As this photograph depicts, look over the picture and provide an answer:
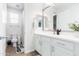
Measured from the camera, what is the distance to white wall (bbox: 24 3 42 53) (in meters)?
1.05

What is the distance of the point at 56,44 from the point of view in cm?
108

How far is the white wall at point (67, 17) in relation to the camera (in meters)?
1.05

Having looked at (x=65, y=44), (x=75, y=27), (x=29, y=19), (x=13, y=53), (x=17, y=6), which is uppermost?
(x=17, y=6)

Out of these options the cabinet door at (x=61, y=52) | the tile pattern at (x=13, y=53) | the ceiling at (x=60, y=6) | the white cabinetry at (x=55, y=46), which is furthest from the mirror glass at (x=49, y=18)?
the tile pattern at (x=13, y=53)

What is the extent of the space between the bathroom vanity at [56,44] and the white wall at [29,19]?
0.30ft

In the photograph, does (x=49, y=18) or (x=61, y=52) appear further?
(x=49, y=18)

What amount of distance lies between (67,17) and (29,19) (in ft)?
1.60

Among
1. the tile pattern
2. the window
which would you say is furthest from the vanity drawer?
the window

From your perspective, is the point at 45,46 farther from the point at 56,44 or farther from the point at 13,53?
the point at 13,53

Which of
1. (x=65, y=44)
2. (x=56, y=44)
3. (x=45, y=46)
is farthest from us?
(x=45, y=46)

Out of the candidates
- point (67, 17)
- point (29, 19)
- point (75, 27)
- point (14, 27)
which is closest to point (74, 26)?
point (75, 27)

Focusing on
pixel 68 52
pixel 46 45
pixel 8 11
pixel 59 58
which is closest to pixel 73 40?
pixel 68 52

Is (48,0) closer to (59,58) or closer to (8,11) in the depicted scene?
(8,11)

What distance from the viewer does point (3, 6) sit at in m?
1.01
